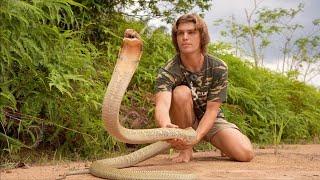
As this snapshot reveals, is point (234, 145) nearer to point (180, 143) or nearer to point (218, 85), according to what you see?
point (218, 85)

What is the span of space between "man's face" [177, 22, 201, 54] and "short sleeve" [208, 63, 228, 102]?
29cm

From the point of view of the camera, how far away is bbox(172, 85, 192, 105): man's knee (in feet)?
16.5

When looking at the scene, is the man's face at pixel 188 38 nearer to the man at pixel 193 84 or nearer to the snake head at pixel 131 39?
the man at pixel 193 84

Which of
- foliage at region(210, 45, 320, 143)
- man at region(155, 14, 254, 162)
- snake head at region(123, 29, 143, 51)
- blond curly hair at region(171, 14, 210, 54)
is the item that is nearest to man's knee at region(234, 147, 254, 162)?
man at region(155, 14, 254, 162)

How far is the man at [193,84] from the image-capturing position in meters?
5.02

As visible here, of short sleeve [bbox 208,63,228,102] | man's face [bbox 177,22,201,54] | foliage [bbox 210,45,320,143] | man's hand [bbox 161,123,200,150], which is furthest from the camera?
foliage [bbox 210,45,320,143]

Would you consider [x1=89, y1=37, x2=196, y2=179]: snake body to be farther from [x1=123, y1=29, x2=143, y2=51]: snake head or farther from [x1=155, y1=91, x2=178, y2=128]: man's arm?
[x1=155, y1=91, x2=178, y2=128]: man's arm

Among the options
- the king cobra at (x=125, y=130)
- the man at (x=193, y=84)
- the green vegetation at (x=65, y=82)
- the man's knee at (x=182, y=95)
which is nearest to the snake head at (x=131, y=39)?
the king cobra at (x=125, y=130)

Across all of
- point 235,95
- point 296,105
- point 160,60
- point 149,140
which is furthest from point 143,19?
point 149,140

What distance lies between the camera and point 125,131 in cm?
397

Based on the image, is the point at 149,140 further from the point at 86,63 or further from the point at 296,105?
the point at 296,105

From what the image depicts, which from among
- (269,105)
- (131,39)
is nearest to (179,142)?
(131,39)

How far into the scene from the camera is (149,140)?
4262mm

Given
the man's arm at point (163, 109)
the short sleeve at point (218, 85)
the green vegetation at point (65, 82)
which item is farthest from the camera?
the green vegetation at point (65, 82)
